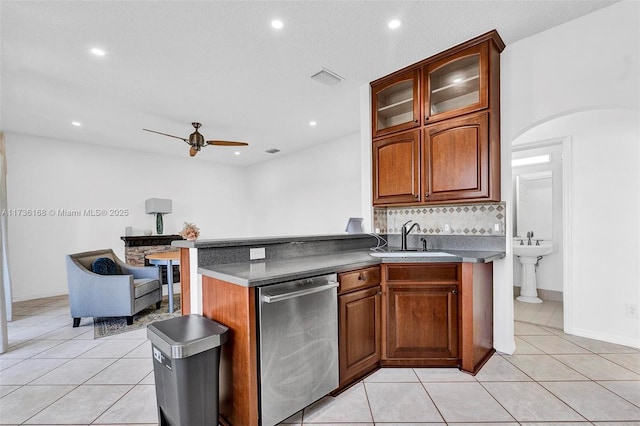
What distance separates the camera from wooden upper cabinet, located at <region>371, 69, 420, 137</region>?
2990mm

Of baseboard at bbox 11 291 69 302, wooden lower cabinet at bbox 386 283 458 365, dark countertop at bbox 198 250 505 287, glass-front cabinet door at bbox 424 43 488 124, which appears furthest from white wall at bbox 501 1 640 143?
baseboard at bbox 11 291 69 302

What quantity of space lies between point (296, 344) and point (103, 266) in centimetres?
327

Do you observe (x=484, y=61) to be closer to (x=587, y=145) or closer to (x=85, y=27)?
(x=587, y=145)

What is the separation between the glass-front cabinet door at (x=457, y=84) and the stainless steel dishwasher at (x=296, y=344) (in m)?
1.92

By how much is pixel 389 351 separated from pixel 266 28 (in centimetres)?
276

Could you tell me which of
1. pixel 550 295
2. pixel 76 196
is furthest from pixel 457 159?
pixel 76 196

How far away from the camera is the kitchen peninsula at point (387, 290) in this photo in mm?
1940

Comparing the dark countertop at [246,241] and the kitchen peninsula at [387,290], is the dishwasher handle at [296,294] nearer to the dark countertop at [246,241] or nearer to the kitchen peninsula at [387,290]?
the kitchen peninsula at [387,290]

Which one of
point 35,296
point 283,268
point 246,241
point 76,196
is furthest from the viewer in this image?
point 76,196

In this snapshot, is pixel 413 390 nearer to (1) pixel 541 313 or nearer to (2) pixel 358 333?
(2) pixel 358 333

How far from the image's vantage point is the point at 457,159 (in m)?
2.70

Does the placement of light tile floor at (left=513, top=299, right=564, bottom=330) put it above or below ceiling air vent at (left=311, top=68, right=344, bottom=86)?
below

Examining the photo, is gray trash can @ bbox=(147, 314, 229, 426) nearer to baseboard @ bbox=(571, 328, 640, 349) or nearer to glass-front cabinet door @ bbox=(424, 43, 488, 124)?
glass-front cabinet door @ bbox=(424, 43, 488, 124)

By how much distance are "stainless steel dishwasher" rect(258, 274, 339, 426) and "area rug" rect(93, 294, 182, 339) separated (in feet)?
8.57
